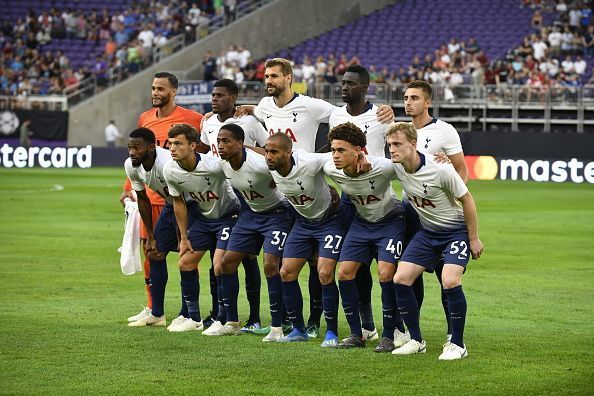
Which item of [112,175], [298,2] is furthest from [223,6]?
[112,175]

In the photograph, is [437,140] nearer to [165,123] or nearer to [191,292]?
[191,292]

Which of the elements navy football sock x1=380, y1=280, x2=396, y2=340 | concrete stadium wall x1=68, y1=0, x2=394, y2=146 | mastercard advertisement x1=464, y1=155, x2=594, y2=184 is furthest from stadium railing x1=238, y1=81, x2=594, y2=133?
navy football sock x1=380, y1=280, x2=396, y2=340

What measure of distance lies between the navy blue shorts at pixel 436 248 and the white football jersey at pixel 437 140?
0.78m

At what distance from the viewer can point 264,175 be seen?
10734 millimetres

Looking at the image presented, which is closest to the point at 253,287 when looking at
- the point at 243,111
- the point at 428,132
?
the point at 243,111

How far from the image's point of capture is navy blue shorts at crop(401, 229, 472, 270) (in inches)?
384

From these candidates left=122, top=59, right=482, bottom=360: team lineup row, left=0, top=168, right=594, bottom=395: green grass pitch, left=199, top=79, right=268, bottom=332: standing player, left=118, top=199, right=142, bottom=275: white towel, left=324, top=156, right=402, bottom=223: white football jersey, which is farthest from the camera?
left=118, top=199, right=142, bottom=275: white towel

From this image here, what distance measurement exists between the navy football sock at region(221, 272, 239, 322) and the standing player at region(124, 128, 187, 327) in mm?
715

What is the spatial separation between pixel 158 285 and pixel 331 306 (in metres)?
2.20

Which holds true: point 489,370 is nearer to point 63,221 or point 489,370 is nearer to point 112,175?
point 63,221

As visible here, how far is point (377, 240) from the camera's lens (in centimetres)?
1027

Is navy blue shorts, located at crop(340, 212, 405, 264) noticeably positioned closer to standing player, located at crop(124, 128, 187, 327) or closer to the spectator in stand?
standing player, located at crop(124, 128, 187, 327)

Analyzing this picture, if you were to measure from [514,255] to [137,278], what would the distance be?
21.2 feet

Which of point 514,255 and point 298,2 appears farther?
point 298,2
